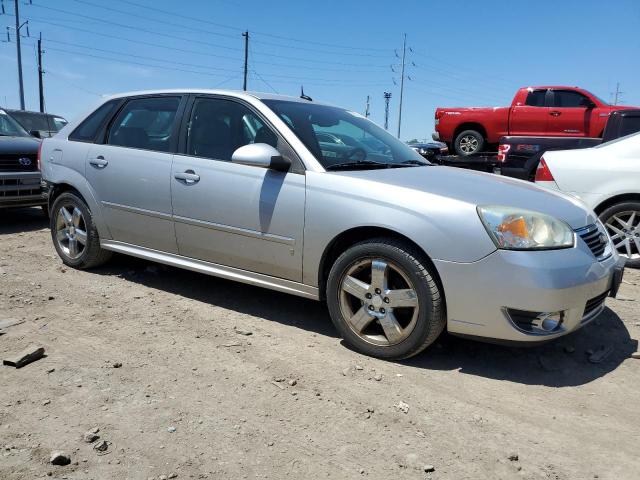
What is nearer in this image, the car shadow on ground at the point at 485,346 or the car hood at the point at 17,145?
the car shadow on ground at the point at 485,346

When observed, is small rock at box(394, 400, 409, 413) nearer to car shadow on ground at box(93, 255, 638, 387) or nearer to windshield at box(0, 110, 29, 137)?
car shadow on ground at box(93, 255, 638, 387)

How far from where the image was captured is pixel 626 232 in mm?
5539

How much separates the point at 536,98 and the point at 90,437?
41.4 feet

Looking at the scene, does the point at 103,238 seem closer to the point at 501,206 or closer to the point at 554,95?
the point at 501,206

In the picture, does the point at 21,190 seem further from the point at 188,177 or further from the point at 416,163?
the point at 416,163

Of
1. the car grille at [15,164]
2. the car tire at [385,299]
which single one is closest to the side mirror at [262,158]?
the car tire at [385,299]

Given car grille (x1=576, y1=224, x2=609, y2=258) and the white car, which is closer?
car grille (x1=576, y1=224, x2=609, y2=258)

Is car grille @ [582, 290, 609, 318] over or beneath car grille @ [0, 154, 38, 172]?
beneath

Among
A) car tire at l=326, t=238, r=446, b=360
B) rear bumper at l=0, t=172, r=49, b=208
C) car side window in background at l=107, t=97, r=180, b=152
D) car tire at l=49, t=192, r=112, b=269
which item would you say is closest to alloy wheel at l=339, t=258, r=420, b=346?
car tire at l=326, t=238, r=446, b=360

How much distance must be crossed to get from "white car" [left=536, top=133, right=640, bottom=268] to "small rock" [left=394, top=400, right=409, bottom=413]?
367 centimetres

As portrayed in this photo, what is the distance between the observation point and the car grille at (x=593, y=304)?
318 cm

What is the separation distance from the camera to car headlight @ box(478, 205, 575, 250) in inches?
117

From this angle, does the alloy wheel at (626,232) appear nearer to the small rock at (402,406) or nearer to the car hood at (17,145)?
the small rock at (402,406)

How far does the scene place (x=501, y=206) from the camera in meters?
3.09
